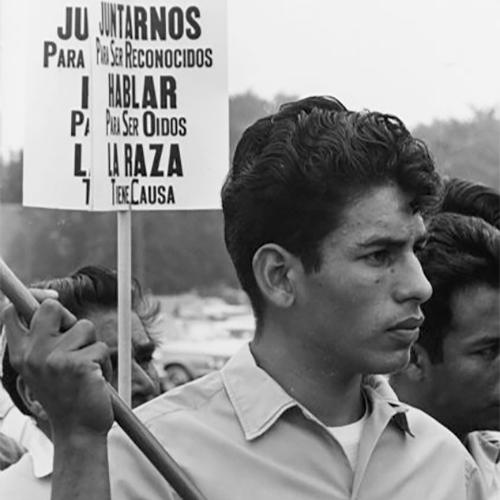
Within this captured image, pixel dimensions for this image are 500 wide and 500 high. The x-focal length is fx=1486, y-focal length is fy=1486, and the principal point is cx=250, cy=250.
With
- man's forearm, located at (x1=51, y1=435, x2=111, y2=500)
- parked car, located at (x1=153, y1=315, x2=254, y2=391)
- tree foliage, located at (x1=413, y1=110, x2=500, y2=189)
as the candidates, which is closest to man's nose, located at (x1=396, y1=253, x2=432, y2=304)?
man's forearm, located at (x1=51, y1=435, x2=111, y2=500)

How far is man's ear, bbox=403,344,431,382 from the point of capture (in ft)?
10.2

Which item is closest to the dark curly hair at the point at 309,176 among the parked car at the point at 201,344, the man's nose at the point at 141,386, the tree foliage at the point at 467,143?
the man's nose at the point at 141,386

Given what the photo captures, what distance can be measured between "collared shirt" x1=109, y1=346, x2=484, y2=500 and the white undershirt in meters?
0.01

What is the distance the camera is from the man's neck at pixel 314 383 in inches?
89.3

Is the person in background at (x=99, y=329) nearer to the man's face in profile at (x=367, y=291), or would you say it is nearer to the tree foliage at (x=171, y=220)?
the tree foliage at (x=171, y=220)

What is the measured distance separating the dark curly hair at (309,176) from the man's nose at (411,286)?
12 centimetres

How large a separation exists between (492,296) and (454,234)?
153 mm

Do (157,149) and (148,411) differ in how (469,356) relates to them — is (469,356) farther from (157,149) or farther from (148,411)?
(148,411)

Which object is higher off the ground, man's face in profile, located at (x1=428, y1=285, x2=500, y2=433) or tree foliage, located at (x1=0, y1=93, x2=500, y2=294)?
tree foliage, located at (x1=0, y1=93, x2=500, y2=294)

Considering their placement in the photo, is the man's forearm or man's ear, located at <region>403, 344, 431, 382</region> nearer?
the man's forearm

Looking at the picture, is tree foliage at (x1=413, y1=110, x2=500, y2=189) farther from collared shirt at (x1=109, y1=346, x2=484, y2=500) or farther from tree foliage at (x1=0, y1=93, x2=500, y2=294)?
collared shirt at (x1=109, y1=346, x2=484, y2=500)

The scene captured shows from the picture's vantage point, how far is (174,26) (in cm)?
318

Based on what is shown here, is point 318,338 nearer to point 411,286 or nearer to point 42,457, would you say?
point 411,286

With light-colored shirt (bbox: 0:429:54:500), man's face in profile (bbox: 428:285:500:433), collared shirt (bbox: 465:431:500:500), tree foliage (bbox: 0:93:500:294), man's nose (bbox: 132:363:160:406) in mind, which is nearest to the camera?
light-colored shirt (bbox: 0:429:54:500)
